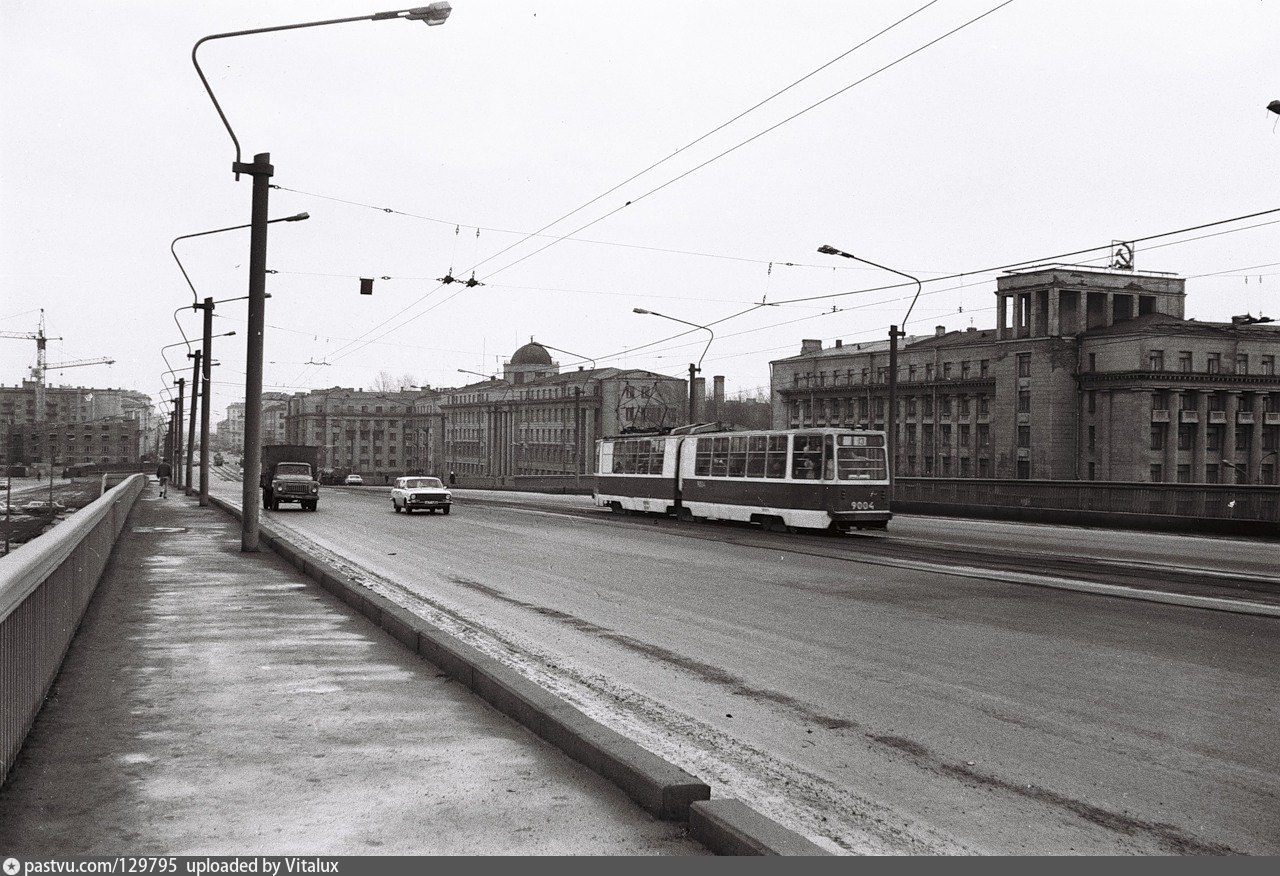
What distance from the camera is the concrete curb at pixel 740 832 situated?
436cm

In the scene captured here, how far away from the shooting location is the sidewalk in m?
4.75

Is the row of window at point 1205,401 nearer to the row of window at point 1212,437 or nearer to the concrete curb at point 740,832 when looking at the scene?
the row of window at point 1212,437

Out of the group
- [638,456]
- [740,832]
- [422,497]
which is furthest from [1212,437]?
[740,832]

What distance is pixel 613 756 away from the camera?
5.55 metres

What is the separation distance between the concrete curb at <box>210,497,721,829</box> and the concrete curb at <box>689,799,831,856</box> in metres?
0.05

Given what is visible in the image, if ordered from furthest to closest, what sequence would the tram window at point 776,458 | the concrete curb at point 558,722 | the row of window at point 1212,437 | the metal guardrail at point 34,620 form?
the row of window at point 1212,437, the tram window at point 776,458, the metal guardrail at point 34,620, the concrete curb at point 558,722

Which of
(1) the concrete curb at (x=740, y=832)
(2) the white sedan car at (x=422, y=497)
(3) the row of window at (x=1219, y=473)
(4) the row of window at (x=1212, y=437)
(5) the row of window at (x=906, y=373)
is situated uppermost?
(5) the row of window at (x=906, y=373)

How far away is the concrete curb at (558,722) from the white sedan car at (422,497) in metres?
26.6

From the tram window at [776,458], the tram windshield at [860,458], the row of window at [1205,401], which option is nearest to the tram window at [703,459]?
the tram window at [776,458]

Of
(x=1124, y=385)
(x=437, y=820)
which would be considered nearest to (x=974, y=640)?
(x=437, y=820)

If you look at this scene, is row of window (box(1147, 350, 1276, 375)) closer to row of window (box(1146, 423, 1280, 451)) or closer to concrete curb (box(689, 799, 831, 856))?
row of window (box(1146, 423, 1280, 451))

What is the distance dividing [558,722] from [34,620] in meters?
3.19

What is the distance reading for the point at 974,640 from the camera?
10.4m

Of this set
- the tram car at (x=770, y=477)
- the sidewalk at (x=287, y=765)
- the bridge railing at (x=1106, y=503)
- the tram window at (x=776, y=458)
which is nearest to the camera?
the sidewalk at (x=287, y=765)
